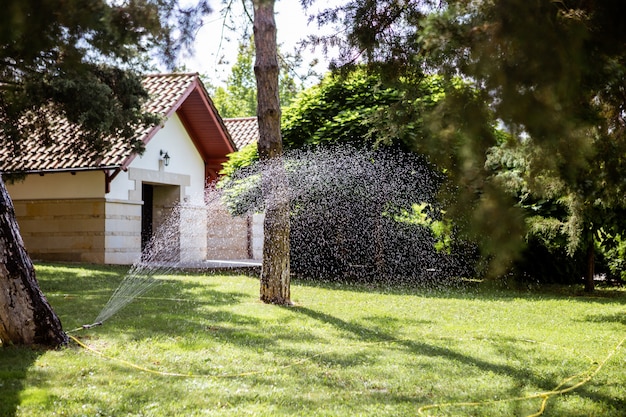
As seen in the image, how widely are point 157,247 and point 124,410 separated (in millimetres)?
16638

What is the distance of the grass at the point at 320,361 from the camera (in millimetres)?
4918

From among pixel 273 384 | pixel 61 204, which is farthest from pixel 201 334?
pixel 61 204

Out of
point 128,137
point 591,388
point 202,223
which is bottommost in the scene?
point 591,388

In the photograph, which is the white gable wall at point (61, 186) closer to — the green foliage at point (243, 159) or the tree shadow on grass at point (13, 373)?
the green foliage at point (243, 159)

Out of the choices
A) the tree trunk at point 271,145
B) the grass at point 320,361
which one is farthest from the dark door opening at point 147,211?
the tree trunk at point 271,145

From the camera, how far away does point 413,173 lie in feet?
47.3

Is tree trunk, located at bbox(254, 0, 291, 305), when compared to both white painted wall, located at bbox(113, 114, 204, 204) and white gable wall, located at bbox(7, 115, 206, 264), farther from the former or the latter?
white painted wall, located at bbox(113, 114, 204, 204)

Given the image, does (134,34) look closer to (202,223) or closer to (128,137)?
(128,137)

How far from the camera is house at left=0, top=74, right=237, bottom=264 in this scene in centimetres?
1662

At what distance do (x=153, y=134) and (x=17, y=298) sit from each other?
11205 mm

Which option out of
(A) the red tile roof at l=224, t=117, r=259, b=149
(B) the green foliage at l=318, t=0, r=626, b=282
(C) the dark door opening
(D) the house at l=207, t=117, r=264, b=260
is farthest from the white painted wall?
(B) the green foliage at l=318, t=0, r=626, b=282

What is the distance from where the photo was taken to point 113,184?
1681cm

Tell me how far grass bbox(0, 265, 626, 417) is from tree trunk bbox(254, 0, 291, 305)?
53cm

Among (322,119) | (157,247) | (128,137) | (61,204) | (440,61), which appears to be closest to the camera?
(440,61)
